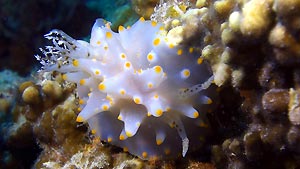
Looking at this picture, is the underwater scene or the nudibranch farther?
the nudibranch

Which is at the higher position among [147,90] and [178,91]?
[147,90]

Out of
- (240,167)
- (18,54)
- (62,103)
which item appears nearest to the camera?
(240,167)

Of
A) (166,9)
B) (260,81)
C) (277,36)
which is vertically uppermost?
(166,9)

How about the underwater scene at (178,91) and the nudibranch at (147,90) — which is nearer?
the underwater scene at (178,91)

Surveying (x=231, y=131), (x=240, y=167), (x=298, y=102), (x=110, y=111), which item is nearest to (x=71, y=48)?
(x=110, y=111)

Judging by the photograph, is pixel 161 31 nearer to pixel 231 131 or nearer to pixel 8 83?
pixel 231 131
